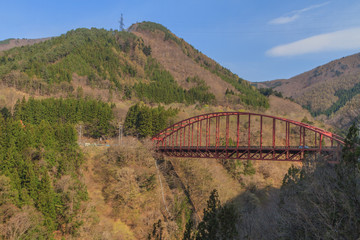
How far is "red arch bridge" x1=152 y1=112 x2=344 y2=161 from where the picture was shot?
36747 mm

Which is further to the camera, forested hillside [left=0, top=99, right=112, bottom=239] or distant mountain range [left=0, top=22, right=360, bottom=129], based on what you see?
distant mountain range [left=0, top=22, right=360, bottom=129]

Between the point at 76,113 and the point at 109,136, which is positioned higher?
the point at 76,113

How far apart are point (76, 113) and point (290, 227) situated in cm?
5551

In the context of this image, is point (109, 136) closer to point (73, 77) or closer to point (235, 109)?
point (73, 77)

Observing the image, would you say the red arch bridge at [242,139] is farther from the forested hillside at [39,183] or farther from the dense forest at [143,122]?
the forested hillside at [39,183]

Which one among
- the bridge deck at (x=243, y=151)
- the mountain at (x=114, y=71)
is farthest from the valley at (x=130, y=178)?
the bridge deck at (x=243, y=151)

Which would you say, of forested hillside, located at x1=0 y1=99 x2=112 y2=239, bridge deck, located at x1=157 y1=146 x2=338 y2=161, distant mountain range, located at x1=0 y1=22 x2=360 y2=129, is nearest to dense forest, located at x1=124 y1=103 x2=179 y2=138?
bridge deck, located at x1=157 y1=146 x2=338 y2=161

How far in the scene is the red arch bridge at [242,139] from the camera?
1447 inches

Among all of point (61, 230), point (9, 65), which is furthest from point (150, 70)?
point (61, 230)

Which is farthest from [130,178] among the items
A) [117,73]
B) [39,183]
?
[117,73]

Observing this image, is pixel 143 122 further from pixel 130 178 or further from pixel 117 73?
pixel 117 73

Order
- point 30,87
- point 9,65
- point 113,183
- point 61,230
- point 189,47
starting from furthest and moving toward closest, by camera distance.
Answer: point 189,47
point 9,65
point 30,87
point 113,183
point 61,230

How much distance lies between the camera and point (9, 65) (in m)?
91.6

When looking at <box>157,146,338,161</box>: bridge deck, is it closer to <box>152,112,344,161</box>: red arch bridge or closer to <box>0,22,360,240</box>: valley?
<box>152,112,344,161</box>: red arch bridge
